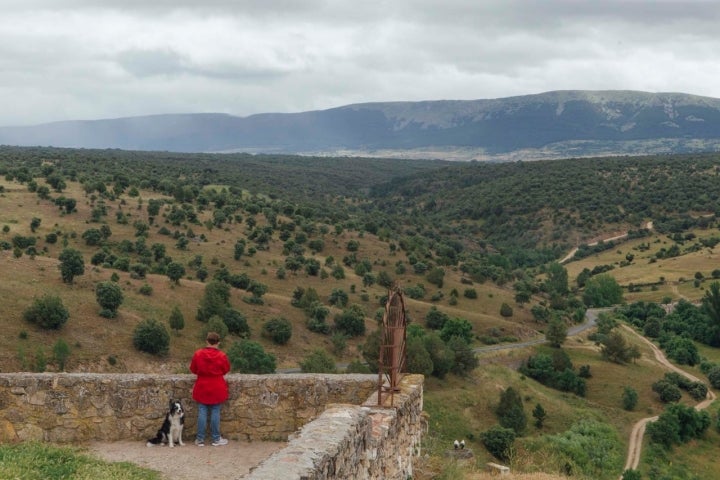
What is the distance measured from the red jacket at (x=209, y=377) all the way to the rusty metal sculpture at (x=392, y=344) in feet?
7.24

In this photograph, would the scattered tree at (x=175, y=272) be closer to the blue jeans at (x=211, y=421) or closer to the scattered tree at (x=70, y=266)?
the scattered tree at (x=70, y=266)

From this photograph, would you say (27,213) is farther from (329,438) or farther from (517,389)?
(329,438)

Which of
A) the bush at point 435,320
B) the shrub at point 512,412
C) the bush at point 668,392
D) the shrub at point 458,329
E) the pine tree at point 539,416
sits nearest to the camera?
the shrub at point 512,412

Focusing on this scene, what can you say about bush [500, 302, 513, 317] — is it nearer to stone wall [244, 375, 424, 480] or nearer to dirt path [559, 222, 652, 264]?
dirt path [559, 222, 652, 264]

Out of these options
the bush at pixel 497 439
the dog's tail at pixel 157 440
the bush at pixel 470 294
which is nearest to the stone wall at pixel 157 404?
the dog's tail at pixel 157 440

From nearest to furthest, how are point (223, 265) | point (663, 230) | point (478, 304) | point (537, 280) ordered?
point (223, 265) < point (478, 304) < point (537, 280) < point (663, 230)

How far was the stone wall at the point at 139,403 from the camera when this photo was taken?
8898mm

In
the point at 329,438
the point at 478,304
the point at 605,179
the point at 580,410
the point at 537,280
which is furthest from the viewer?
the point at 605,179

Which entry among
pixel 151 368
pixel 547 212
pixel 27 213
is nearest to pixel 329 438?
pixel 151 368

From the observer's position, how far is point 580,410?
1773 inches

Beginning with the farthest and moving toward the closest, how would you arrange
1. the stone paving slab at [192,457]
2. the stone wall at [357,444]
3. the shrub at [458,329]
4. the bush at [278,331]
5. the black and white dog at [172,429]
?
the shrub at [458,329], the bush at [278,331], the black and white dog at [172,429], the stone paving slab at [192,457], the stone wall at [357,444]

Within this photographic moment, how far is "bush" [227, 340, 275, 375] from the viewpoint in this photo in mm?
36094

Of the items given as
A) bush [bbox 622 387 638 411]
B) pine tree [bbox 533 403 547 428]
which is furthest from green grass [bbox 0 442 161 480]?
bush [bbox 622 387 638 411]

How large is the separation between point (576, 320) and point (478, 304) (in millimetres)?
12695
